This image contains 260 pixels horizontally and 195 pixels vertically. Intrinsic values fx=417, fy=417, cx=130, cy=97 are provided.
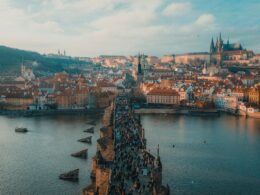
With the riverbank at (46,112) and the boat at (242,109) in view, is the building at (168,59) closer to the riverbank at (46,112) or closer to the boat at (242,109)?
the boat at (242,109)

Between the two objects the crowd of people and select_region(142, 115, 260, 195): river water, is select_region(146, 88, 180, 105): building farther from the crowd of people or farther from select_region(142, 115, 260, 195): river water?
the crowd of people

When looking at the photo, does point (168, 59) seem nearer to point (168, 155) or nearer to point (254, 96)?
point (254, 96)

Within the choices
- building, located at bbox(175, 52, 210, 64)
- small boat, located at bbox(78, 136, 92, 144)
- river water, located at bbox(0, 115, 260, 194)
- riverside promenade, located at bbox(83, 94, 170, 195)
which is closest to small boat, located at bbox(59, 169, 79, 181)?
river water, located at bbox(0, 115, 260, 194)

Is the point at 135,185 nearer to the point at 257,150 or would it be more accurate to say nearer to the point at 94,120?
the point at 257,150

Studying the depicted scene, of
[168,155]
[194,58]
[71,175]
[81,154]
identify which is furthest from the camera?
[194,58]

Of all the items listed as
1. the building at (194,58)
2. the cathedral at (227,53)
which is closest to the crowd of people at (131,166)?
the cathedral at (227,53)

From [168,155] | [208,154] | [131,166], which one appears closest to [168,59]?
[208,154]
